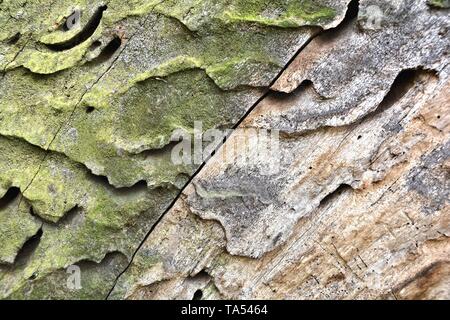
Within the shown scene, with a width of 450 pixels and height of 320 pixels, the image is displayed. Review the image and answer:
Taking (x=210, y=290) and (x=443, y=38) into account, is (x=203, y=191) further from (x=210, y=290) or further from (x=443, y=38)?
(x=443, y=38)

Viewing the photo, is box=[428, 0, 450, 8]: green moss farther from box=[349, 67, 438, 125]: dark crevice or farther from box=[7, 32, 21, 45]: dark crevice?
box=[7, 32, 21, 45]: dark crevice

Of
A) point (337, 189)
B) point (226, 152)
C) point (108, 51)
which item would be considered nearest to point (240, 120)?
point (226, 152)

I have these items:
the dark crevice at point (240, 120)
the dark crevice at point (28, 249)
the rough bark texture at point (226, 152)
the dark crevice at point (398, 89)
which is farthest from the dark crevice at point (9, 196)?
the dark crevice at point (398, 89)

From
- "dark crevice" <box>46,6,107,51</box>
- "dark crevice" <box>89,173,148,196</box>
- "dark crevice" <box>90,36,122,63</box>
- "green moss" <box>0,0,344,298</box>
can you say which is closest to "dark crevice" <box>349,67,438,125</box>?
"green moss" <box>0,0,344,298</box>

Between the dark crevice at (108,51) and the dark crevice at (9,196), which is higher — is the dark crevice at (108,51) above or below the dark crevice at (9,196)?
above

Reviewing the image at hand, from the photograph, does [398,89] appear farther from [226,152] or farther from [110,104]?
[110,104]

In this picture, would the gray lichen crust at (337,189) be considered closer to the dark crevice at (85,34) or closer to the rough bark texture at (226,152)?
the rough bark texture at (226,152)
